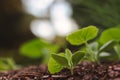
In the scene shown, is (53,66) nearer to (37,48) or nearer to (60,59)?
(60,59)

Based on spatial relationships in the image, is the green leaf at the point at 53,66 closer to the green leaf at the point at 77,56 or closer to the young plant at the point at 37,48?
the green leaf at the point at 77,56

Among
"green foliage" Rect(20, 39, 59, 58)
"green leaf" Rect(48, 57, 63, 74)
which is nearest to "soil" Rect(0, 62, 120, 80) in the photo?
"green leaf" Rect(48, 57, 63, 74)

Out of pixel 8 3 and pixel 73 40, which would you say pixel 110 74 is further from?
pixel 8 3

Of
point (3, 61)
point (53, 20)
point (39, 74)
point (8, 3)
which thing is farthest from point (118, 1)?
point (53, 20)

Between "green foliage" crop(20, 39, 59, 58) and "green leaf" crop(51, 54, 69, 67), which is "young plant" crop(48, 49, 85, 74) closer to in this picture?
"green leaf" crop(51, 54, 69, 67)

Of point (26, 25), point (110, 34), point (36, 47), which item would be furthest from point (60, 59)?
point (26, 25)

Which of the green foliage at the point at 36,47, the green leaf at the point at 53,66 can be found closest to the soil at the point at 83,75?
the green leaf at the point at 53,66

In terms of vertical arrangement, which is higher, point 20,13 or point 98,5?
point 20,13
